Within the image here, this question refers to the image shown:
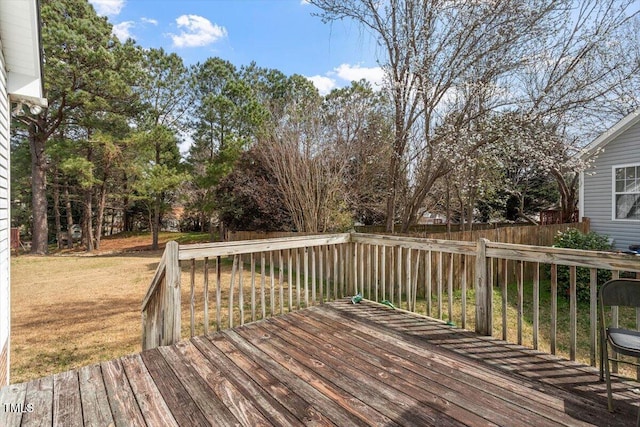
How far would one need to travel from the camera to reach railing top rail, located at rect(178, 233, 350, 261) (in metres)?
3.11

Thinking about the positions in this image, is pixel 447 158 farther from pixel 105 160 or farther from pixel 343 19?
pixel 105 160

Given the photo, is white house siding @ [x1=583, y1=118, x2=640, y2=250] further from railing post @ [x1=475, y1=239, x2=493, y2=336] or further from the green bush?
railing post @ [x1=475, y1=239, x2=493, y2=336]

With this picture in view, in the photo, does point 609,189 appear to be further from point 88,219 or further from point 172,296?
point 88,219

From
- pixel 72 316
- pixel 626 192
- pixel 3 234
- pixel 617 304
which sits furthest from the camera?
pixel 626 192

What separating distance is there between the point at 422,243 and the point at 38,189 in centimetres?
1747

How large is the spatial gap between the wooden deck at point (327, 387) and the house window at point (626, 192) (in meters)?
8.14

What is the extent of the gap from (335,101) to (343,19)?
300 cm

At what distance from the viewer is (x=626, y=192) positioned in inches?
328

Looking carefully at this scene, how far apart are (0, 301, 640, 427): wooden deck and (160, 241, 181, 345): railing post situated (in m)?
0.12

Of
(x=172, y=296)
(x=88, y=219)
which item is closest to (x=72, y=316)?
(x=172, y=296)

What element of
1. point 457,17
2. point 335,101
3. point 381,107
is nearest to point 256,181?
point 335,101

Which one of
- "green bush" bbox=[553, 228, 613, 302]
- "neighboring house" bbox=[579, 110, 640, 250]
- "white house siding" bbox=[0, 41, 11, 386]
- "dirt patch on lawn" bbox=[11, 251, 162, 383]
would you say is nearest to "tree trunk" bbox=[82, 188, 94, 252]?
"dirt patch on lawn" bbox=[11, 251, 162, 383]

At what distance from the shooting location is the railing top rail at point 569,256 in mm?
2363

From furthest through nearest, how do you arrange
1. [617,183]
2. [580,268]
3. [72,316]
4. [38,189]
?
1. [38,189]
2. [617,183]
3. [580,268]
4. [72,316]
